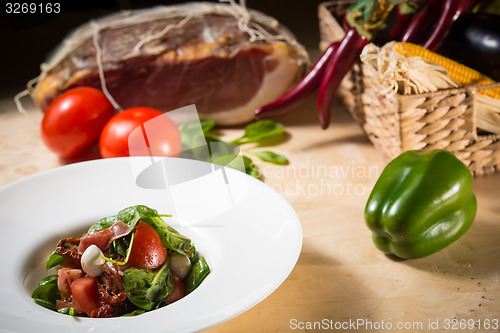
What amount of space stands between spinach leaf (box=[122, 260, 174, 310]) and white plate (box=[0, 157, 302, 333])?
0.07m

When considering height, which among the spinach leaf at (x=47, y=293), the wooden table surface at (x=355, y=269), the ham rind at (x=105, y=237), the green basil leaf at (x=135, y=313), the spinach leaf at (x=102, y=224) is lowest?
the wooden table surface at (x=355, y=269)

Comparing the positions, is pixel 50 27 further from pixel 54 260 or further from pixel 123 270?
pixel 123 270

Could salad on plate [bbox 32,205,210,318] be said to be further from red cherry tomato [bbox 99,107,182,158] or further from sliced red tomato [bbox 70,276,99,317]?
red cherry tomato [bbox 99,107,182,158]

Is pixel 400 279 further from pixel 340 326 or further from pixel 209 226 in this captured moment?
pixel 209 226

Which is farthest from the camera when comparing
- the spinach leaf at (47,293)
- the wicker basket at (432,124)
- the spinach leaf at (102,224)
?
the wicker basket at (432,124)

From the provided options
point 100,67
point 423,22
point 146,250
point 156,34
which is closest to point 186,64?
point 156,34

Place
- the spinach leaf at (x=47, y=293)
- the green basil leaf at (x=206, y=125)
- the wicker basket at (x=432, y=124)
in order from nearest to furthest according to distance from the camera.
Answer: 1. the spinach leaf at (x=47, y=293)
2. the wicker basket at (x=432, y=124)
3. the green basil leaf at (x=206, y=125)

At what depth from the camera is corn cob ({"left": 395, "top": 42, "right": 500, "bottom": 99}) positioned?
1518 millimetres

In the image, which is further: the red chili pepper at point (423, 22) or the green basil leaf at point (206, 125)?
the green basil leaf at point (206, 125)

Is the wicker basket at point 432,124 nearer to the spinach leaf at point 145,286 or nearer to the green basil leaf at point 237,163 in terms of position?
the green basil leaf at point 237,163

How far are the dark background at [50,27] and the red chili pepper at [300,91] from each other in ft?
2.23

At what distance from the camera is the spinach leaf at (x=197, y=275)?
1097 millimetres

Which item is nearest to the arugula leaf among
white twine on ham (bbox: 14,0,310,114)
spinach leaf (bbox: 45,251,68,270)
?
white twine on ham (bbox: 14,0,310,114)

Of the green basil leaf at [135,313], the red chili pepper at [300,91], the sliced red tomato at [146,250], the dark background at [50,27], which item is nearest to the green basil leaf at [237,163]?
the red chili pepper at [300,91]
